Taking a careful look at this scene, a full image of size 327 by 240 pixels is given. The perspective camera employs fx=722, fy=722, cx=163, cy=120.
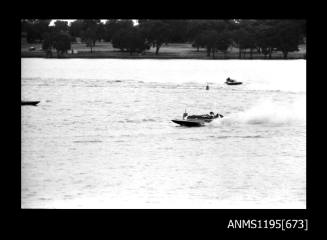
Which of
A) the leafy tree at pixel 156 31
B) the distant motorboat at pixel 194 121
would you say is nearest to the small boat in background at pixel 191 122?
the distant motorboat at pixel 194 121

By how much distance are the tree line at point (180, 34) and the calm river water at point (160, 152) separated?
1826 centimetres

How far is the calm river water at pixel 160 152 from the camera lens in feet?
57.4

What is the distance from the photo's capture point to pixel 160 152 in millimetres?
25328

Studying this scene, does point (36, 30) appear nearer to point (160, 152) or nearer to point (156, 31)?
point (156, 31)

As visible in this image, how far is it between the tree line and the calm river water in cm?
1826

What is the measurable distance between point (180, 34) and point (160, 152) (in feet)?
155

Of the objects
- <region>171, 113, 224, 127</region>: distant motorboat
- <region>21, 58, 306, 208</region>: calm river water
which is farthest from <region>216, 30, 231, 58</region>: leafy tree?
<region>171, 113, 224, 127</region>: distant motorboat

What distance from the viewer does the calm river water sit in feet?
57.4

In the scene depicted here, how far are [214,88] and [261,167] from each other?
32.3 meters

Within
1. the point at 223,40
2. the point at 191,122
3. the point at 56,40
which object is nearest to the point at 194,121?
the point at 191,122

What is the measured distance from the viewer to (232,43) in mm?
73125
